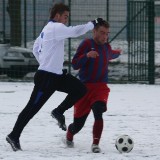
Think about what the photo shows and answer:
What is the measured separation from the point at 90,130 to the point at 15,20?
9.71 meters

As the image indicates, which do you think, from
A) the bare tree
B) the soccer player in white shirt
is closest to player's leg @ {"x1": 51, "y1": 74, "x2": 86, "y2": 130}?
the soccer player in white shirt

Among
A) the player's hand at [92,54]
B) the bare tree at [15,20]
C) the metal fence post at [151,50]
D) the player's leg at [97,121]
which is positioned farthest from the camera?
the bare tree at [15,20]

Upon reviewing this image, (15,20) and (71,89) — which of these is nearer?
(71,89)

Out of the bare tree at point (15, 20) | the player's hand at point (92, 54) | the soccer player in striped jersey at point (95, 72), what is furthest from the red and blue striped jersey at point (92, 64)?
the bare tree at point (15, 20)

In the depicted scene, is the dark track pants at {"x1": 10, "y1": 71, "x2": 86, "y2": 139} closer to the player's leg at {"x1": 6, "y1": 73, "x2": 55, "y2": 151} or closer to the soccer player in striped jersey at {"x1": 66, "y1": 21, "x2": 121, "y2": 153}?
the player's leg at {"x1": 6, "y1": 73, "x2": 55, "y2": 151}

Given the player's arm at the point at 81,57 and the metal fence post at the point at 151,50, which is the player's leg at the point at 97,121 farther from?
the metal fence post at the point at 151,50

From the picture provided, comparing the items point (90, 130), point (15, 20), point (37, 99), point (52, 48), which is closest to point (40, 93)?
point (37, 99)

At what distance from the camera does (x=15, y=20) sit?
62.4ft

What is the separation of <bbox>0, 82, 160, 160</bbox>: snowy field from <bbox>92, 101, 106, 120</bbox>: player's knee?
41 cm

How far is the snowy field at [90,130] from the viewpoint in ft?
25.4

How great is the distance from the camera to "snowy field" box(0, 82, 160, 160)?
7.74m

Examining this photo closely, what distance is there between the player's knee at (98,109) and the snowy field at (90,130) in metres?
0.41

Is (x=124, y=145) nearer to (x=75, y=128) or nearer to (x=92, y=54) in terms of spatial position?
(x=75, y=128)

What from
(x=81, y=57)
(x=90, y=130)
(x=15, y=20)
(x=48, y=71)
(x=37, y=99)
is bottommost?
(x=90, y=130)
